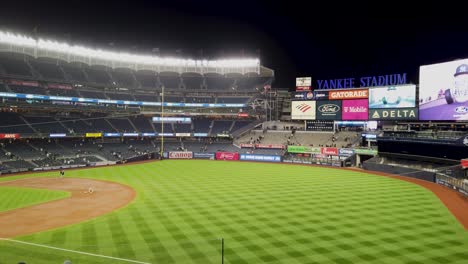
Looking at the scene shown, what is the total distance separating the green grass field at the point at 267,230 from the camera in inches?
547

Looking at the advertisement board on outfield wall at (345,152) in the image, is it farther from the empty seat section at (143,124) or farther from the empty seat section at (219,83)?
the empty seat section at (143,124)

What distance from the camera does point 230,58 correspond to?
8656cm

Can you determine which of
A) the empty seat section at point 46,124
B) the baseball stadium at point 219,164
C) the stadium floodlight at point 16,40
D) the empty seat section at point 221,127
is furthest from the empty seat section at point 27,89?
the empty seat section at point 221,127

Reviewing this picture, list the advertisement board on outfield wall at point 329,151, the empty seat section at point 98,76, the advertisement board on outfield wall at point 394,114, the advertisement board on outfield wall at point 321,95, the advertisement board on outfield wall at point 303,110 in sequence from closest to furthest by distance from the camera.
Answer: the advertisement board on outfield wall at point 394,114 < the advertisement board on outfield wall at point 329,151 < the advertisement board on outfield wall at point 321,95 < the advertisement board on outfield wall at point 303,110 < the empty seat section at point 98,76

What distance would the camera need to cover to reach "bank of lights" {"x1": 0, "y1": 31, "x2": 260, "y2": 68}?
203 ft

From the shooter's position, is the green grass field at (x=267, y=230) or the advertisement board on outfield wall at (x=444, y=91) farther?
the advertisement board on outfield wall at (x=444, y=91)

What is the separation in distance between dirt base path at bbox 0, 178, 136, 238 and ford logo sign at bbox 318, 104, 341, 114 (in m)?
40.0

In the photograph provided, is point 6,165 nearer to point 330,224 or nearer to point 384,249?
point 330,224

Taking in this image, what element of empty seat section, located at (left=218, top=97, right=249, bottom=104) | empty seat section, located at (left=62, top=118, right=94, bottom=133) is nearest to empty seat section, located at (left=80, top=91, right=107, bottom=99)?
empty seat section, located at (left=62, top=118, right=94, bottom=133)

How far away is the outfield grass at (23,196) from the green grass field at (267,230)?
1.19 m

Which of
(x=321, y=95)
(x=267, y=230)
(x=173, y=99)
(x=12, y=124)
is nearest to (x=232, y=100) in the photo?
(x=173, y=99)

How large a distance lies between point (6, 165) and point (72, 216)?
32763 mm

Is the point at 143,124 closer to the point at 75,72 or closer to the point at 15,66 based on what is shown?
the point at 75,72

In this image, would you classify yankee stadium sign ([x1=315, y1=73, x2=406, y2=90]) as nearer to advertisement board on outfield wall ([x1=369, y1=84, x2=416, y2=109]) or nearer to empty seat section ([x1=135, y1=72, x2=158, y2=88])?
advertisement board on outfield wall ([x1=369, y1=84, x2=416, y2=109])
